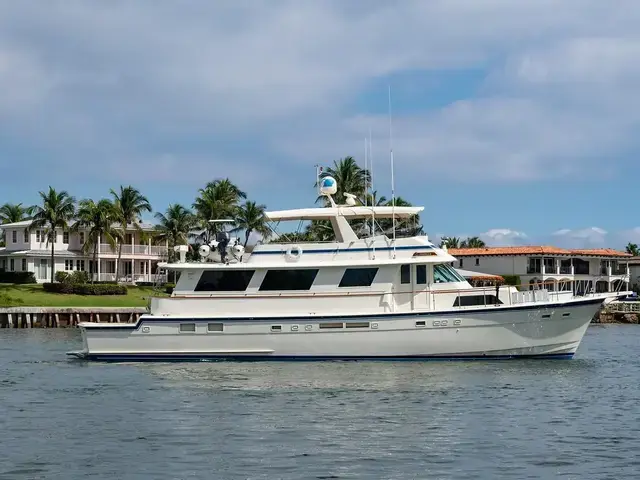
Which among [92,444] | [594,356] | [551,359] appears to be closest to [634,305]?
[594,356]

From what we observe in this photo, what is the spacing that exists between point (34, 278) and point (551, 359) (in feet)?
167

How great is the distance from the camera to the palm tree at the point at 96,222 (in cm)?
7081

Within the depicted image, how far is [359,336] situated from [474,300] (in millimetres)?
3604

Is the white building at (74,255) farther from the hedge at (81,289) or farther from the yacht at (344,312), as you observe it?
the yacht at (344,312)

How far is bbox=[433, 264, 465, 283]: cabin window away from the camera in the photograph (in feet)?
93.1

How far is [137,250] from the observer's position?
78.9 metres

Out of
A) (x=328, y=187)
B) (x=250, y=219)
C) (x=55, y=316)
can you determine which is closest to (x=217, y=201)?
(x=250, y=219)

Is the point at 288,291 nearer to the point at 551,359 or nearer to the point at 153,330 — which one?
the point at 153,330

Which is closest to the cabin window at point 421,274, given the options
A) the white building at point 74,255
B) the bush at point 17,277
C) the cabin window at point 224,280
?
the cabin window at point 224,280

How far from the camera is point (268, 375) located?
2538 centimetres

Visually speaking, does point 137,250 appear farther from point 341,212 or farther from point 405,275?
point 405,275

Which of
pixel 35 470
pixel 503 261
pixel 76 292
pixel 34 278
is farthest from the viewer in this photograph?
pixel 503 261

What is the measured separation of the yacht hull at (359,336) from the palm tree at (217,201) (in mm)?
42875

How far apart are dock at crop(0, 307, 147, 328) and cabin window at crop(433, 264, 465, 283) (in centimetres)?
2796
